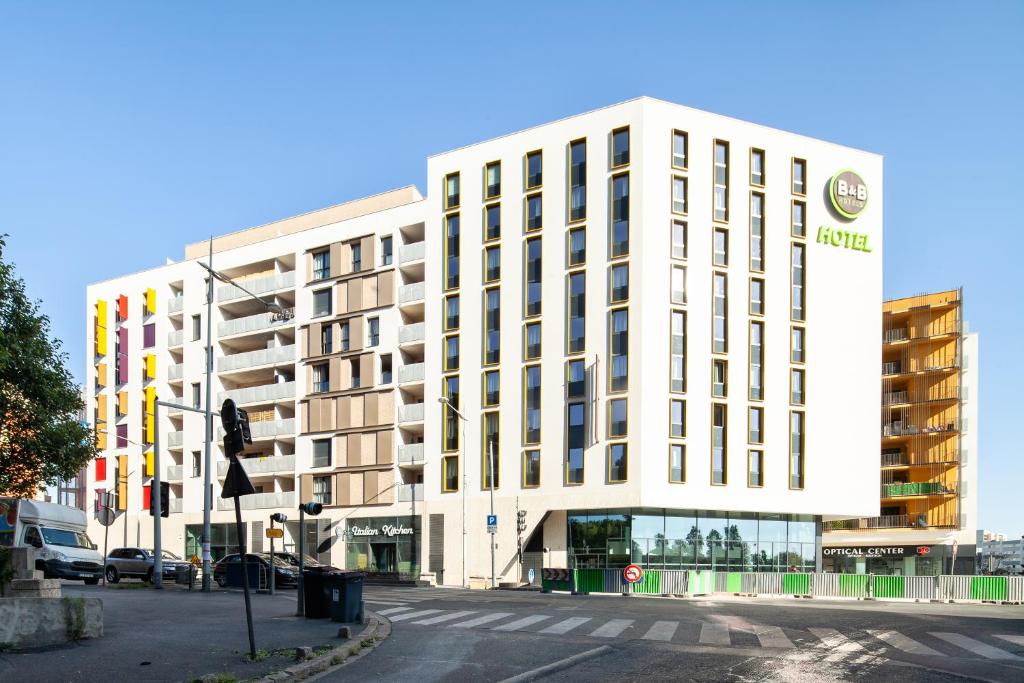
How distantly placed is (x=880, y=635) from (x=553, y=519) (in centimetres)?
3859

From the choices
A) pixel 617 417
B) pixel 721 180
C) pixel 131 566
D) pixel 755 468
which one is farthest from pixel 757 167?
pixel 131 566

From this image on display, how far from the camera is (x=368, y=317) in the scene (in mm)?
67062

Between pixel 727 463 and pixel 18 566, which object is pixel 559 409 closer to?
pixel 727 463

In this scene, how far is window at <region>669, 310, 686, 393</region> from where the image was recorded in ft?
184

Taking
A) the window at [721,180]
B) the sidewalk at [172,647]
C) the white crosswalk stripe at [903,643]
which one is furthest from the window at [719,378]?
the sidewalk at [172,647]

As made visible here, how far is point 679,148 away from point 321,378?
88.4 feet

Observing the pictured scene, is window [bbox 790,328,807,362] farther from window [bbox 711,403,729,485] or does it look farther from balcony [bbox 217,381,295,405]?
balcony [bbox 217,381,295,405]

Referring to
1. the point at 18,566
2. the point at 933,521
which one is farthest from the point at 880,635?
the point at 933,521

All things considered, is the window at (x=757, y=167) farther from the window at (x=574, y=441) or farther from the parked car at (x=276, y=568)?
the parked car at (x=276, y=568)

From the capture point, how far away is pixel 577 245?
191 feet

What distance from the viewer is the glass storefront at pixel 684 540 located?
55.8 m

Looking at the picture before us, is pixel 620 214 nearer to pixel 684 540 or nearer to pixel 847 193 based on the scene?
pixel 847 193

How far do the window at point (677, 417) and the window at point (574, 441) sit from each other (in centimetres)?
448

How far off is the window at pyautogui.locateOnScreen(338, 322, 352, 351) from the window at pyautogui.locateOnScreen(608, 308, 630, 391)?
1909cm
